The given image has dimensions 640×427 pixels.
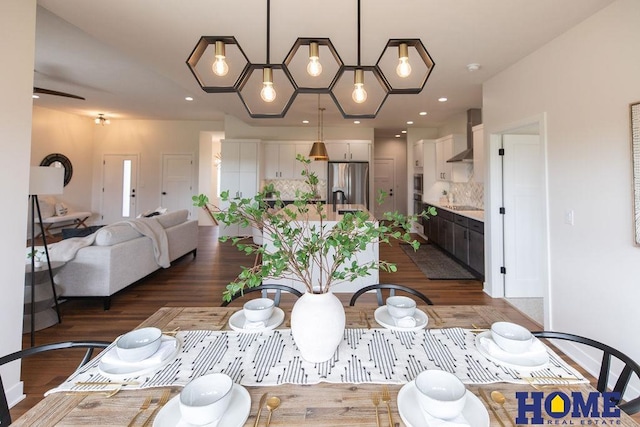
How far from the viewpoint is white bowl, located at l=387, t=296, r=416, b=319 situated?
1.36 m

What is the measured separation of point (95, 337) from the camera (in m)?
2.63

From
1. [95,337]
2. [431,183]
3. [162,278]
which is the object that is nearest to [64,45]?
[162,278]

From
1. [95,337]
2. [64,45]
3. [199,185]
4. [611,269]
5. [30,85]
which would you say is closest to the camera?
[30,85]

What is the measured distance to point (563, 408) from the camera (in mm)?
837

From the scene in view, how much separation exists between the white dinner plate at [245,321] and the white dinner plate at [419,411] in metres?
0.63

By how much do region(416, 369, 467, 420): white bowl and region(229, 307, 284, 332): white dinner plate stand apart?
0.67 metres

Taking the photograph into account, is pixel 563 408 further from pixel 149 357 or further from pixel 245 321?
pixel 149 357

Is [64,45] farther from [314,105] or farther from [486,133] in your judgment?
[486,133]

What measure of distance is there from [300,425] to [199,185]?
28.0ft

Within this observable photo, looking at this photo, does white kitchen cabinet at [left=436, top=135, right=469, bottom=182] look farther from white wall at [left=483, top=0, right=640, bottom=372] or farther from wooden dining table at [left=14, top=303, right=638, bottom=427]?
wooden dining table at [left=14, top=303, right=638, bottom=427]

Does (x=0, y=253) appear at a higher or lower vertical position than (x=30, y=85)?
lower

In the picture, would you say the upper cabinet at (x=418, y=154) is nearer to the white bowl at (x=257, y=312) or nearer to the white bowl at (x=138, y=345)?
the white bowl at (x=257, y=312)

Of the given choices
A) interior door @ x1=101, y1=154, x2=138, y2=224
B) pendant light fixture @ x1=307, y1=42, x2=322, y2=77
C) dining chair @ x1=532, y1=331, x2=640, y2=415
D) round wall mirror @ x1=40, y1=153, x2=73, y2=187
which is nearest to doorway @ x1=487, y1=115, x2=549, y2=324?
dining chair @ x1=532, y1=331, x2=640, y2=415

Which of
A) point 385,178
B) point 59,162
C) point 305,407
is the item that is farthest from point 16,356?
point 385,178
